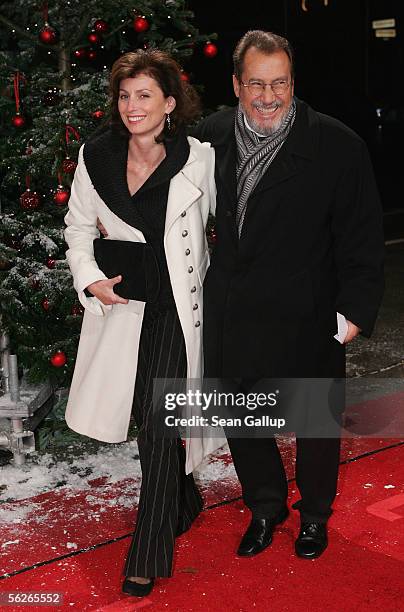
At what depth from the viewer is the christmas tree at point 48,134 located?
4.58m

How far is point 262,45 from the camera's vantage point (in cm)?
323

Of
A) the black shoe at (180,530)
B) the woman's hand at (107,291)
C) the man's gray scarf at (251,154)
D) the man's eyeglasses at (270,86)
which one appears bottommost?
the black shoe at (180,530)

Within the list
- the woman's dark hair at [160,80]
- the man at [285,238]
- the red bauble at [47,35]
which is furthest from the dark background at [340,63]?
the woman's dark hair at [160,80]

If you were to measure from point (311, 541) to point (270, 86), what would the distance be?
1.81 m

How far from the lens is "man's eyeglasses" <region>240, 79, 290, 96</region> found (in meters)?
3.23

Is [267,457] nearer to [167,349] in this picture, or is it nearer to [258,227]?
[167,349]

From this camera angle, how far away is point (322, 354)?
11.7 feet

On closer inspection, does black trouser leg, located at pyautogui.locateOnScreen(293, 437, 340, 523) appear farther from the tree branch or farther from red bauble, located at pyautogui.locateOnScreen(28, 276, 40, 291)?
the tree branch

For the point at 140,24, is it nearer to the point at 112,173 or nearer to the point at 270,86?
the point at 112,173

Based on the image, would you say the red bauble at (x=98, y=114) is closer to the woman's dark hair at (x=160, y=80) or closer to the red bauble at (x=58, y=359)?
the woman's dark hair at (x=160, y=80)

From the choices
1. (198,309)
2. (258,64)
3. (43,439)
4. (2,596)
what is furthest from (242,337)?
(43,439)

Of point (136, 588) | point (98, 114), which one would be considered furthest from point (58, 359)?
point (136, 588)

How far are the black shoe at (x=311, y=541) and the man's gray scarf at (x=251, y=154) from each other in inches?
49.7

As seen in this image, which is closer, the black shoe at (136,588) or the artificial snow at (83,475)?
the black shoe at (136,588)
